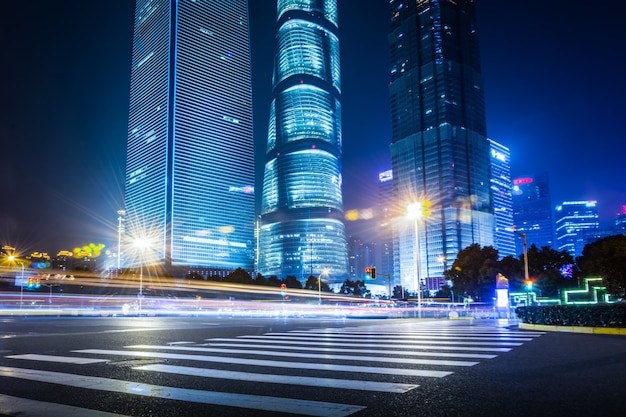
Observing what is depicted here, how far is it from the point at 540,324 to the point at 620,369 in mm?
Result: 12178

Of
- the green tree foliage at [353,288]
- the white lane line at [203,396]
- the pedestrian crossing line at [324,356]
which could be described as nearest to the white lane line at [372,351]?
the pedestrian crossing line at [324,356]

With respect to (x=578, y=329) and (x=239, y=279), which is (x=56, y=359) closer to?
(x=578, y=329)

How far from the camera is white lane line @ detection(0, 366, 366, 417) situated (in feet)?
17.2

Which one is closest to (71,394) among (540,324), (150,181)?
(540,324)

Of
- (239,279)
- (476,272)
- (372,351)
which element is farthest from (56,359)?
(239,279)

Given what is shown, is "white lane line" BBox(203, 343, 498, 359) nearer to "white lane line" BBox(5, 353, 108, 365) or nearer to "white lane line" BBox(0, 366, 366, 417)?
"white lane line" BBox(5, 353, 108, 365)

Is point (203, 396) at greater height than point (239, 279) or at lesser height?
lesser

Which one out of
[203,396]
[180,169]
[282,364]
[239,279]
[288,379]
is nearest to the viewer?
[203,396]

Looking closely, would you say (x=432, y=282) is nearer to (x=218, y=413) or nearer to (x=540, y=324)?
(x=540, y=324)

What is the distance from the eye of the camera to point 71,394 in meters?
6.12

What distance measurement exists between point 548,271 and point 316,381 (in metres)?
73.9

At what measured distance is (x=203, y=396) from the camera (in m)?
5.96

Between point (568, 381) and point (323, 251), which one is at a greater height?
point (323, 251)

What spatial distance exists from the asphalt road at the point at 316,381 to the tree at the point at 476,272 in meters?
66.0
